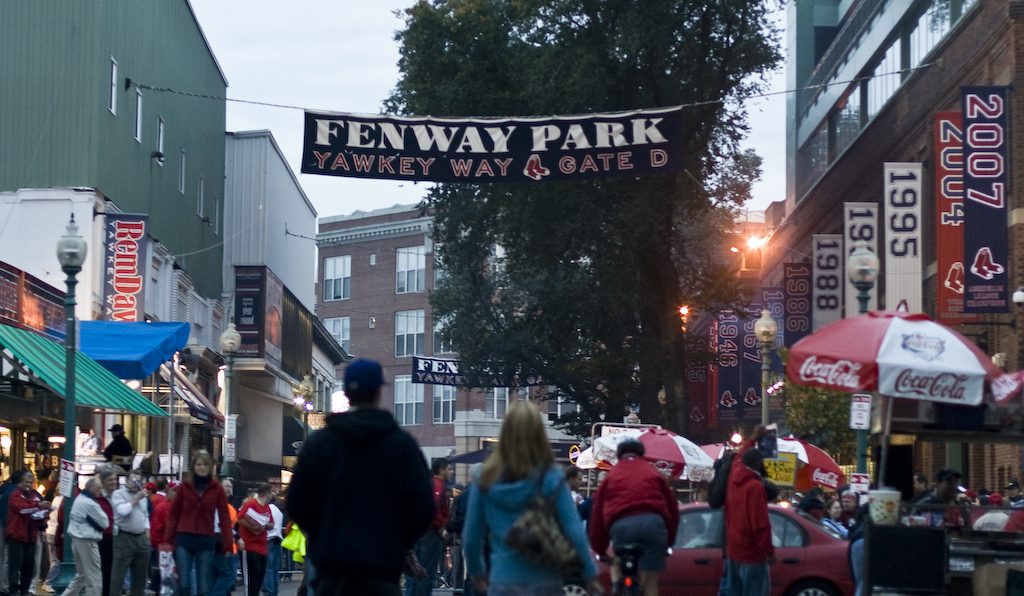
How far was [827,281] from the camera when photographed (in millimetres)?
41719

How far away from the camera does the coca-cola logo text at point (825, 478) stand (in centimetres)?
2764

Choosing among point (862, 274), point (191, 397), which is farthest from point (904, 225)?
point (191, 397)

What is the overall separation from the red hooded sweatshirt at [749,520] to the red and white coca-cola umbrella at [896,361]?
1.00m

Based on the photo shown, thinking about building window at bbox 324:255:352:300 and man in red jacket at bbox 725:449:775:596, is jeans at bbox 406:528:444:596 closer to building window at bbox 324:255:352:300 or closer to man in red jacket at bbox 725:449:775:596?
man in red jacket at bbox 725:449:775:596

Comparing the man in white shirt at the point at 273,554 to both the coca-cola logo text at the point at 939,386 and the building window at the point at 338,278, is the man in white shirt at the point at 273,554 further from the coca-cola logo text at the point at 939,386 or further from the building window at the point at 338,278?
the building window at the point at 338,278

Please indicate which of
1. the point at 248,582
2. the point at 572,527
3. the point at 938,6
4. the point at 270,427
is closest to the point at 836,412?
the point at 938,6

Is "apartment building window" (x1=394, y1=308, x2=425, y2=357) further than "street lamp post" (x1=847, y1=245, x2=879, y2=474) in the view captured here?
Yes

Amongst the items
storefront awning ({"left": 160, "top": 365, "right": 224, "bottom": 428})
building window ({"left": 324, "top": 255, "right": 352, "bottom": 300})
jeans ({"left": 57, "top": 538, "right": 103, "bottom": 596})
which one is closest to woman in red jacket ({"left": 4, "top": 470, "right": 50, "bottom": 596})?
jeans ({"left": 57, "top": 538, "right": 103, "bottom": 596})

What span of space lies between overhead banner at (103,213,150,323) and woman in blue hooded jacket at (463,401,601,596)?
23.6 m

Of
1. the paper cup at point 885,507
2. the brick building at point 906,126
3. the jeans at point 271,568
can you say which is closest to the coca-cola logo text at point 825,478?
the brick building at point 906,126

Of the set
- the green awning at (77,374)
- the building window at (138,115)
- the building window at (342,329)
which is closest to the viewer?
the green awning at (77,374)

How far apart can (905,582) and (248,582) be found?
33.6 ft

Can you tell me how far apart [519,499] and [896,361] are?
5567 mm

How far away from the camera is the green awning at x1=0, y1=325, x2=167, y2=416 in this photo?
21.6 m
